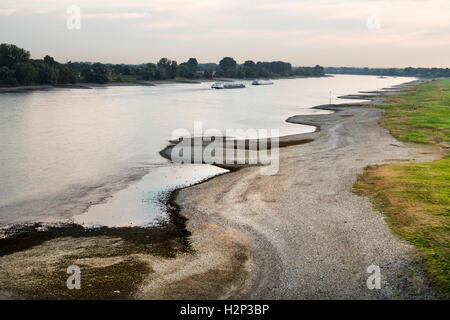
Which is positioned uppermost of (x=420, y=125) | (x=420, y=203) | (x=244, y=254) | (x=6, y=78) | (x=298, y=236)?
(x=6, y=78)

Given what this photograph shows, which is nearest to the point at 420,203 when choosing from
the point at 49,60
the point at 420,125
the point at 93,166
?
the point at 93,166

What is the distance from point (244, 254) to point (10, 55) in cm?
17765

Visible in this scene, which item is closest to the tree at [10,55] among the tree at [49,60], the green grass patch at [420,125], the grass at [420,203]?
the tree at [49,60]

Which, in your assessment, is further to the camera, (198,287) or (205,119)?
(205,119)

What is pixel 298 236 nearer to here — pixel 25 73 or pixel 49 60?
pixel 25 73

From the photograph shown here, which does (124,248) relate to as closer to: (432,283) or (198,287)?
(198,287)

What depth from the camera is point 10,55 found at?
→ 172m

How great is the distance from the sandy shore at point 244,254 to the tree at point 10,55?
165 m

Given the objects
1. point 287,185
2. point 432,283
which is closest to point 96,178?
point 287,185

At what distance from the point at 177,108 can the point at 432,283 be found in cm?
9379

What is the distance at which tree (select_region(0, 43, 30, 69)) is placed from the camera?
563 feet

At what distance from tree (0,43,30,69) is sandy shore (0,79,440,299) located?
16502 centimetres

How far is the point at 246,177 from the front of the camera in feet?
123
